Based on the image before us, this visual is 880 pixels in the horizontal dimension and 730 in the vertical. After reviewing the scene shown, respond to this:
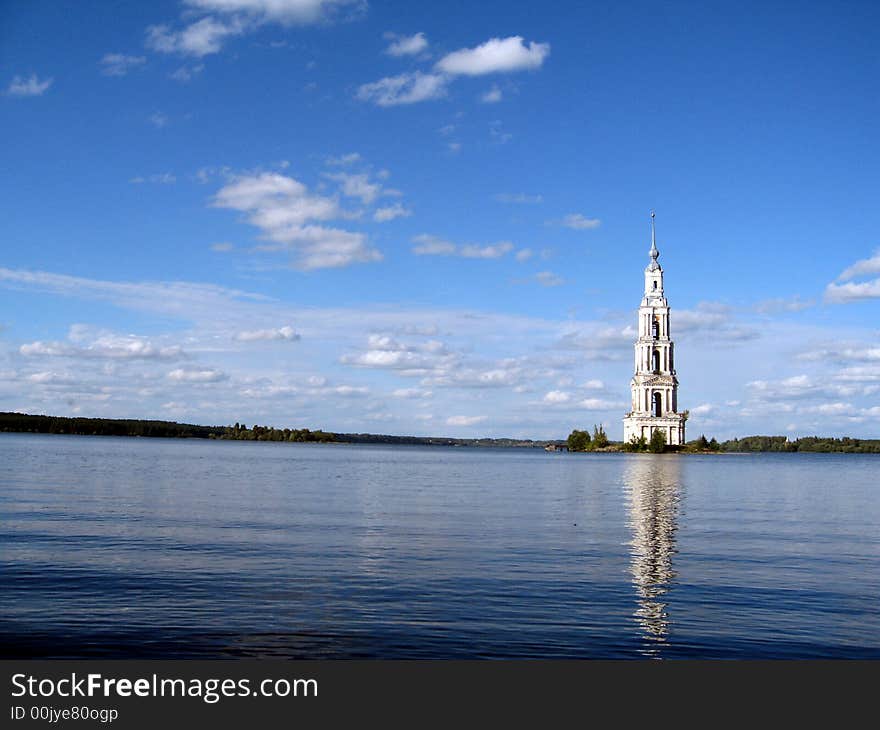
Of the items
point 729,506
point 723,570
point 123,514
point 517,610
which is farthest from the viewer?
point 729,506

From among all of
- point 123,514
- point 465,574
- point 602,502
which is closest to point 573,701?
point 465,574

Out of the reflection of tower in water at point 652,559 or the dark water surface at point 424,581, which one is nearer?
the dark water surface at point 424,581

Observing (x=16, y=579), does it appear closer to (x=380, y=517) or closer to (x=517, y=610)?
(x=517, y=610)

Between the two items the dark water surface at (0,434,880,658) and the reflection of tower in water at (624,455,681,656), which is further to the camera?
the reflection of tower in water at (624,455,681,656)

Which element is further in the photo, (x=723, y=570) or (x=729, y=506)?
(x=729, y=506)

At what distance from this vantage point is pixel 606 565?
32.2 metres

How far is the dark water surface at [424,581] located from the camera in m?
20.4

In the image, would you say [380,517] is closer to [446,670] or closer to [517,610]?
[517,610]

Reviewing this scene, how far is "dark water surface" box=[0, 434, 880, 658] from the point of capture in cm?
2041

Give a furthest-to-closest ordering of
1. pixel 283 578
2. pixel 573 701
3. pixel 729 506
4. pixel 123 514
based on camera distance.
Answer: pixel 729 506 → pixel 123 514 → pixel 283 578 → pixel 573 701

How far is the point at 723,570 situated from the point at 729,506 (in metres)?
34.4

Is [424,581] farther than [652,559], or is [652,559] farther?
[652,559]

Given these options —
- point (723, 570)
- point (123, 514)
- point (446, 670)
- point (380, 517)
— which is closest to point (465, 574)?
point (723, 570)

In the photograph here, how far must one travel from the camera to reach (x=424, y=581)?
28.0 metres
